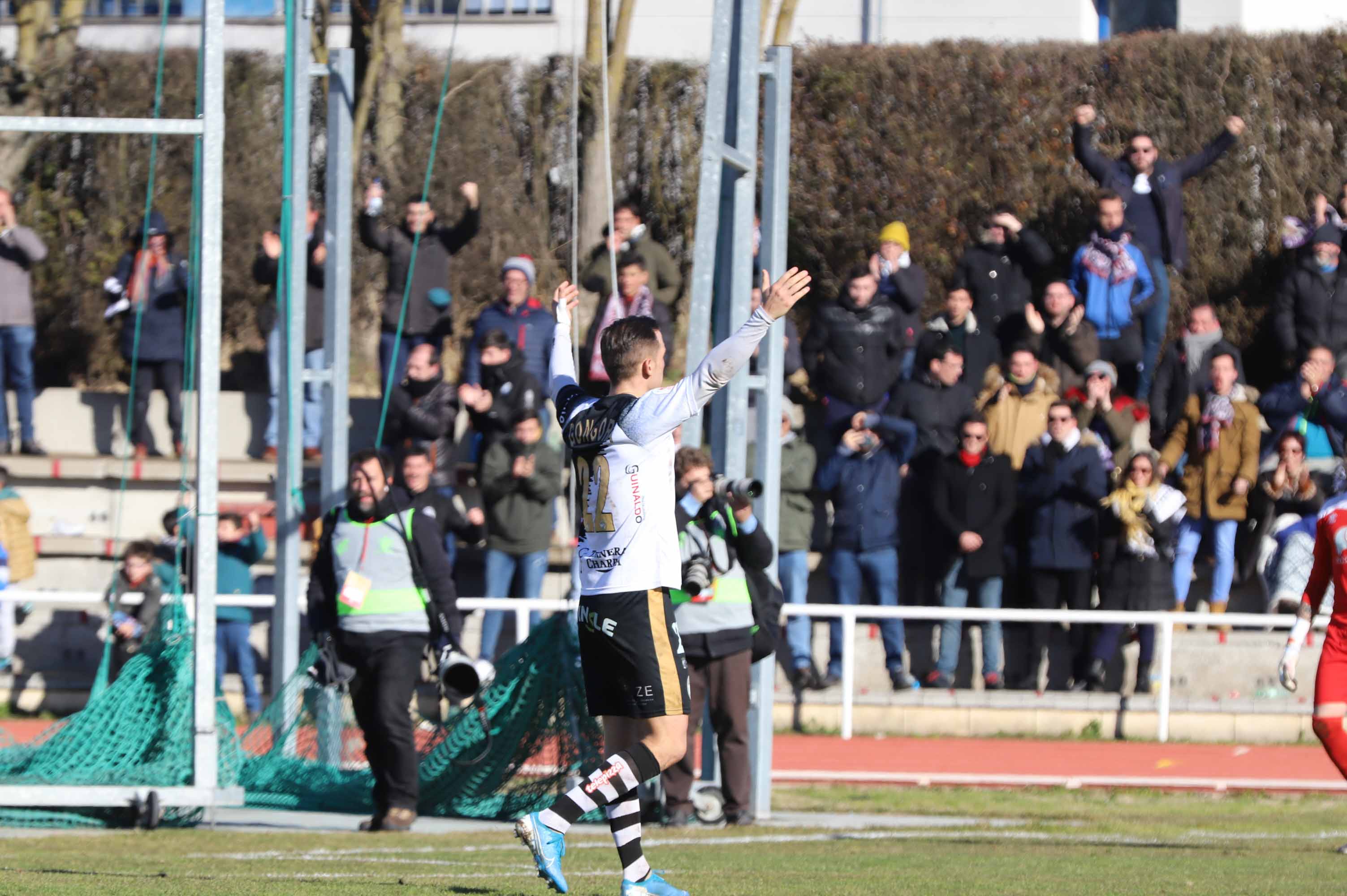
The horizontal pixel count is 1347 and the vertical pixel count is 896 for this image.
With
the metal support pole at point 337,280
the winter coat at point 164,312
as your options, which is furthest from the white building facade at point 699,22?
the metal support pole at point 337,280

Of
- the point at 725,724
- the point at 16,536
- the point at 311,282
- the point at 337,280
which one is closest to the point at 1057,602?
the point at 725,724

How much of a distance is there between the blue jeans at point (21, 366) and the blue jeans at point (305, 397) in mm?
1993

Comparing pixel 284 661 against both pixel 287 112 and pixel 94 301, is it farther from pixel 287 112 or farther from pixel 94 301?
pixel 94 301

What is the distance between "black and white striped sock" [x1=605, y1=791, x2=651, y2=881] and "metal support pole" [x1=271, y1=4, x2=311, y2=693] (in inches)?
200

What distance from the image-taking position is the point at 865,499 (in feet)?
48.5

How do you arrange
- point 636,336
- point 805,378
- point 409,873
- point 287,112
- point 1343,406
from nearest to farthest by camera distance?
point 636,336 → point 409,873 → point 287,112 → point 1343,406 → point 805,378

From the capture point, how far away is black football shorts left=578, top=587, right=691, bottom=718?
6.81 metres

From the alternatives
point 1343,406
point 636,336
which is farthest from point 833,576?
point 636,336

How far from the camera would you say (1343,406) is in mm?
15555

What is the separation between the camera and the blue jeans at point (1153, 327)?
55.7 ft

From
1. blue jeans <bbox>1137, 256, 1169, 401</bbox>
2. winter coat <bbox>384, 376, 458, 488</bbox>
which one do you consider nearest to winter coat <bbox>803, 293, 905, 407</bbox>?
blue jeans <bbox>1137, 256, 1169, 401</bbox>

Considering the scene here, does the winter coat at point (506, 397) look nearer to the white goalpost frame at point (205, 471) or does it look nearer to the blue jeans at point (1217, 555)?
the white goalpost frame at point (205, 471)

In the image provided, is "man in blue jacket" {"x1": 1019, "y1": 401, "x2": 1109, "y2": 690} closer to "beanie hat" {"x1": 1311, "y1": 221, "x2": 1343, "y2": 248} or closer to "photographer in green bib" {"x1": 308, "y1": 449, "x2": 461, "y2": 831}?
"beanie hat" {"x1": 1311, "y1": 221, "x2": 1343, "y2": 248}

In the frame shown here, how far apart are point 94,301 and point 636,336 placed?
15125mm
